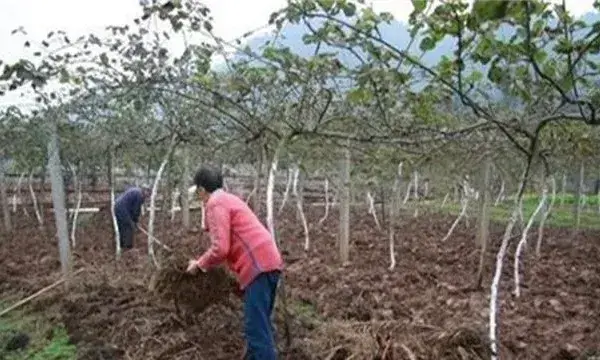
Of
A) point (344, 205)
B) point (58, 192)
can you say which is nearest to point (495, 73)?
point (58, 192)

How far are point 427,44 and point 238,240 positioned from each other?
2648mm

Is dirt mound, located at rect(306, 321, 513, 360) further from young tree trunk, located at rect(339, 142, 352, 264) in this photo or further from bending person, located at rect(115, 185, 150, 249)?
bending person, located at rect(115, 185, 150, 249)

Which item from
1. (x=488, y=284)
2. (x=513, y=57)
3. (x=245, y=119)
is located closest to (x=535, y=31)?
(x=513, y=57)

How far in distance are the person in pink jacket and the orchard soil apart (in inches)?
25.9

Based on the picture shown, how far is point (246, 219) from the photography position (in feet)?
17.5

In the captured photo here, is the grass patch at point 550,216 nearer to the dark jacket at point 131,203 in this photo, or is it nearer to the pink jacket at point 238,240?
the dark jacket at point 131,203

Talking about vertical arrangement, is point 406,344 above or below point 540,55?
below

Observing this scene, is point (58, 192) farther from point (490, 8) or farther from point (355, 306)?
point (490, 8)

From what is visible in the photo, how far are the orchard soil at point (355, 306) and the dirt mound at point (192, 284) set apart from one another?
313 mm

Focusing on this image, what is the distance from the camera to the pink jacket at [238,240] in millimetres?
5203

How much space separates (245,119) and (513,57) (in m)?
3.94

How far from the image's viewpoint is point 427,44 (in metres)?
3.08

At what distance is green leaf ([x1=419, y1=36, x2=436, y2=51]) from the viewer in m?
3.04

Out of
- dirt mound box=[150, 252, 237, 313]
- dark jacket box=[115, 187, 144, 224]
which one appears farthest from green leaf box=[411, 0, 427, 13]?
dark jacket box=[115, 187, 144, 224]
